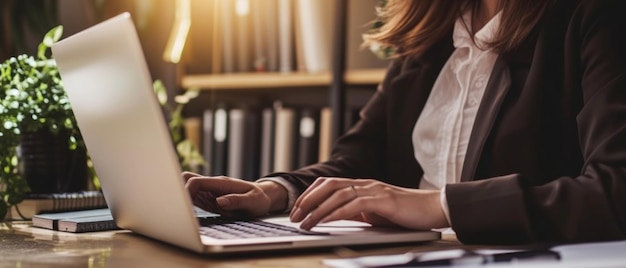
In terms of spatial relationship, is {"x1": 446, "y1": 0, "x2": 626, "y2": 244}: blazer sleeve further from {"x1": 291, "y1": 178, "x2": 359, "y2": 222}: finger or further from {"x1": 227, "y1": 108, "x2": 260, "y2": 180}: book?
{"x1": 227, "y1": 108, "x2": 260, "y2": 180}: book

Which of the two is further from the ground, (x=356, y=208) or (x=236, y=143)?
A: (x=356, y=208)

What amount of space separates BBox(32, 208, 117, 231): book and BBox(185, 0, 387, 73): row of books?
137 cm

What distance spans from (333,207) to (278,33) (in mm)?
1811

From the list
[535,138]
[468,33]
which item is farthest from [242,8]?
[535,138]

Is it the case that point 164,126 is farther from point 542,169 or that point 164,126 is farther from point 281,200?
point 542,169

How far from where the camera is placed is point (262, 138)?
2.80 metres

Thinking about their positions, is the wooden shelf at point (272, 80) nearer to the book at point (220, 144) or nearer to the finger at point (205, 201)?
the book at point (220, 144)

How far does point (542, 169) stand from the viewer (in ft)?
4.54

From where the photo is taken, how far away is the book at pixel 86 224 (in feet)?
3.78

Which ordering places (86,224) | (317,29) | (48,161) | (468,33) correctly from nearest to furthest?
(86,224) < (48,161) < (468,33) < (317,29)

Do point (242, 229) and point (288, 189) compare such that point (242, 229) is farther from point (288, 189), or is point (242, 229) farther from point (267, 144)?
point (267, 144)

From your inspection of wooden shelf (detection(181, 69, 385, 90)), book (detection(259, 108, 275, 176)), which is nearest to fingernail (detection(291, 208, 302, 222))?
wooden shelf (detection(181, 69, 385, 90))

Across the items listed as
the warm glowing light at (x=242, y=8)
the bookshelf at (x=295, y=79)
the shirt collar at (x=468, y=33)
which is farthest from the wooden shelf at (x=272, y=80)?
the shirt collar at (x=468, y=33)

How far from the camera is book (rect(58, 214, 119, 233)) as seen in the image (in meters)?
1.15
